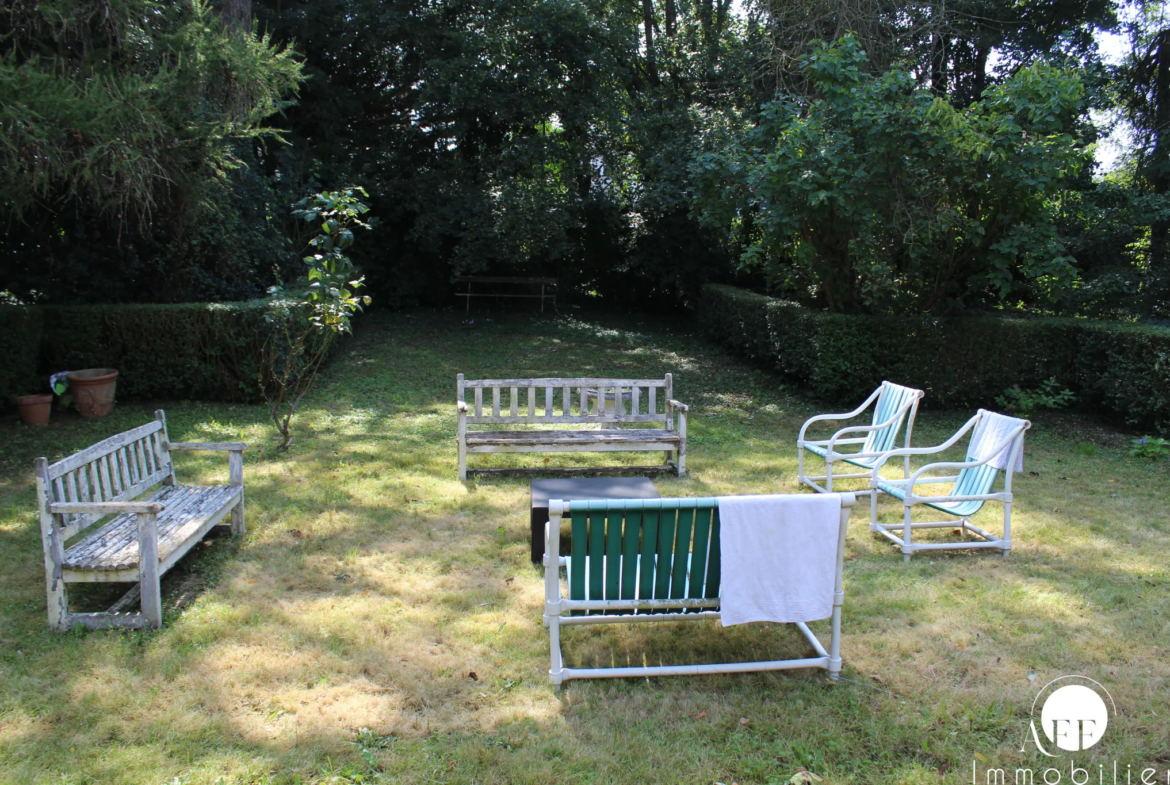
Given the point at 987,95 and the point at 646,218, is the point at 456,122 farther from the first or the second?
the point at 987,95

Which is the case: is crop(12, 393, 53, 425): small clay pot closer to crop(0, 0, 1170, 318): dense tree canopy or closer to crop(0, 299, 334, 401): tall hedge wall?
crop(0, 299, 334, 401): tall hedge wall

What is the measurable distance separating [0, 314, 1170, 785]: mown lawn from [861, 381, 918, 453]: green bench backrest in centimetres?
51

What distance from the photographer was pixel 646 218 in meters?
17.8

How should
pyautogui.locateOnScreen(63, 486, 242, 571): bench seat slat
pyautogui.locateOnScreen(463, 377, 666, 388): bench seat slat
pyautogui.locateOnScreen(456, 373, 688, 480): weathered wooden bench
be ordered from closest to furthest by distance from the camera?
pyautogui.locateOnScreen(63, 486, 242, 571): bench seat slat → pyautogui.locateOnScreen(456, 373, 688, 480): weathered wooden bench → pyautogui.locateOnScreen(463, 377, 666, 388): bench seat slat

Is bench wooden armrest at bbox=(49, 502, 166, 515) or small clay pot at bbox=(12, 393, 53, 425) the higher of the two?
bench wooden armrest at bbox=(49, 502, 166, 515)

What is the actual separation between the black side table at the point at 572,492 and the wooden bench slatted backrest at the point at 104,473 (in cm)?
249

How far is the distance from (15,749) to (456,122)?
623 inches

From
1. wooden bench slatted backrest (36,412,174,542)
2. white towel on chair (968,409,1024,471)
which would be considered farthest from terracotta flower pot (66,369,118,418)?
white towel on chair (968,409,1024,471)

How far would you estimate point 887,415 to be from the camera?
6809 mm

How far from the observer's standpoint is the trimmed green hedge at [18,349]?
7.93 m

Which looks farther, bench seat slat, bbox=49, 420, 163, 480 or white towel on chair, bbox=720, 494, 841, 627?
bench seat slat, bbox=49, 420, 163, 480

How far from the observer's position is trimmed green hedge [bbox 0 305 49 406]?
793cm

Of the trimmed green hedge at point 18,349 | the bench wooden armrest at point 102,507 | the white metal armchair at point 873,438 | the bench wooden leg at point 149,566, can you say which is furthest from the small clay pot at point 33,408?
the white metal armchair at point 873,438

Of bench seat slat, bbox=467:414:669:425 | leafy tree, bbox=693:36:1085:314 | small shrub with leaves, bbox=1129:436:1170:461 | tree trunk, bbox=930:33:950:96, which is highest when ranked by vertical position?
tree trunk, bbox=930:33:950:96
